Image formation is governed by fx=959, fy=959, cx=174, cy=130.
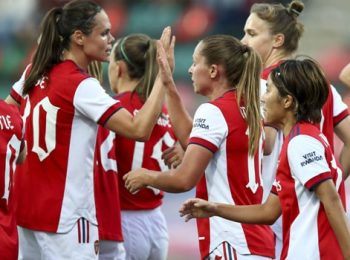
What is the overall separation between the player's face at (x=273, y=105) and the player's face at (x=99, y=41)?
1322 millimetres

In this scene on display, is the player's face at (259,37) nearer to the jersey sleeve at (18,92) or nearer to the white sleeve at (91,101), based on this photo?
the white sleeve at (91,101)

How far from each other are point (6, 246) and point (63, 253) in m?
0.49

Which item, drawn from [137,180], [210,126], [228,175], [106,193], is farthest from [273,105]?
[106,193]

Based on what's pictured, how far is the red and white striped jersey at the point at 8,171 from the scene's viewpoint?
16.8 feet

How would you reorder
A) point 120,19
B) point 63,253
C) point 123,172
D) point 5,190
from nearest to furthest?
point 5,190
point 63,253
point 123,172
point 120,19

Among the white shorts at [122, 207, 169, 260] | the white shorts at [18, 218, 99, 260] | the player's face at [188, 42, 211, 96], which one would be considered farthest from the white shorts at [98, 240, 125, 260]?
the player's face at [188, 42, 211, 96]

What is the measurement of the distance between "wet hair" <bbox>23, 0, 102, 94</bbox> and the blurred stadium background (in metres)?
12.1

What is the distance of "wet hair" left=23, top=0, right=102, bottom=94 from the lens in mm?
5684

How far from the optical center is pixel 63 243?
5.55m

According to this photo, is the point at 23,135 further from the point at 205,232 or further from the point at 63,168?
the point at 205,232

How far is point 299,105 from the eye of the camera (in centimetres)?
477

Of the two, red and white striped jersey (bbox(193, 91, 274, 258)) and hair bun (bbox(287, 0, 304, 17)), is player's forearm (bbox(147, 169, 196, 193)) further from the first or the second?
hair bun (bbox(287, 0, 304, 17))

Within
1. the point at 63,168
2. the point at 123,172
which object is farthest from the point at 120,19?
the point at 63,168

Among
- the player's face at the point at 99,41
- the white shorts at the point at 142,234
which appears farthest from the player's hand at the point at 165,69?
the white shorts at the point at 142,234
